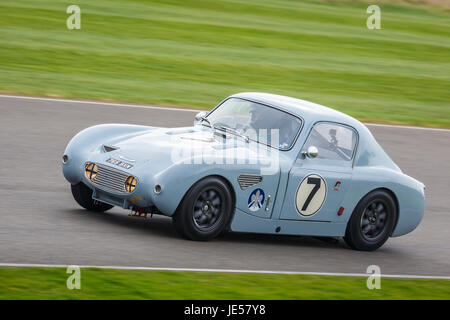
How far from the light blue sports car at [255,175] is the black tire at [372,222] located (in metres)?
0.01

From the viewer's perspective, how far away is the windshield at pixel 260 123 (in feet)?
29.6

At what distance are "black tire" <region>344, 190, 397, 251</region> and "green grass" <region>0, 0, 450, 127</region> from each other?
7.15 m

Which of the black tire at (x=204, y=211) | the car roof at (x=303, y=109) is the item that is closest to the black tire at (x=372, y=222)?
the car roof at (x=303, y=109)

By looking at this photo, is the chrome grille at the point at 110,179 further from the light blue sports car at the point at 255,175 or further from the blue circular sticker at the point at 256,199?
the blue circular sticker at the point at 256,199

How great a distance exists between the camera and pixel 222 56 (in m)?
20.5

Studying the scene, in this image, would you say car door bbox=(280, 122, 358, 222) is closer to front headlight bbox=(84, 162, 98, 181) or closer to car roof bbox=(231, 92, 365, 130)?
car roof bbox=(231, 92, 365, 130)

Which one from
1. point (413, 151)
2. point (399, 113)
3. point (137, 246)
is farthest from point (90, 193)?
point (399, 113)

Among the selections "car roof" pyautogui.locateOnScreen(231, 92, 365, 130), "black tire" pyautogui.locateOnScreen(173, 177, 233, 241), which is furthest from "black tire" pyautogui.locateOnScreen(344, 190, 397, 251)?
"black tire" pyautogui.locateOnScreen(173, 177, 233, 241)

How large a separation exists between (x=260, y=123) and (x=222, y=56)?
11.5m

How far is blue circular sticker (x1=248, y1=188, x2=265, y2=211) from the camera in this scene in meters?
8.47

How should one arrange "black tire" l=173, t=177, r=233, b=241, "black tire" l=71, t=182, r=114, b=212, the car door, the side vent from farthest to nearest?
"black tire" l=71, t=182, r=114, b=212, the car door, the side vent, "black tire" l=173, t=177, r=233, b=241

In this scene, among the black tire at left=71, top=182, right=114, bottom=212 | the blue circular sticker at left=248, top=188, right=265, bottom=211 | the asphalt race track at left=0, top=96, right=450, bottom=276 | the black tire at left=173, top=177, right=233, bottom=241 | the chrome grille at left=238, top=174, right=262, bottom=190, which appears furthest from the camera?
the black tire at left=71, top=182, right=114, bottom=212

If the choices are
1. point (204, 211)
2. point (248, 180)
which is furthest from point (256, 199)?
point (204, 211)

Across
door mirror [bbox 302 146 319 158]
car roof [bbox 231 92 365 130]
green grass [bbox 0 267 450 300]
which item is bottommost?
green grass [bbox 0 267 450 300]
